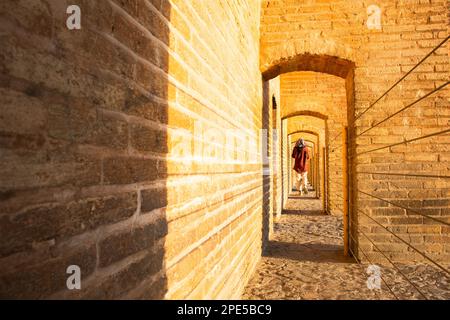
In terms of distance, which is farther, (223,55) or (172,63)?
(223,55)

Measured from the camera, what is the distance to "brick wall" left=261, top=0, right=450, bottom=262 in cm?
412

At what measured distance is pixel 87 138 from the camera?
0.91 m

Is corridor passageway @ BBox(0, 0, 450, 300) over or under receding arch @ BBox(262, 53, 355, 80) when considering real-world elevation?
under

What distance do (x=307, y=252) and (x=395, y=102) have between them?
2.45 meters

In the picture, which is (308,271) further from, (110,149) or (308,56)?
(110,149)

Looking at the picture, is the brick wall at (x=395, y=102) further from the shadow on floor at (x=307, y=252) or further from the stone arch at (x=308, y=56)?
the shadow on floor at (x=307, y=252)

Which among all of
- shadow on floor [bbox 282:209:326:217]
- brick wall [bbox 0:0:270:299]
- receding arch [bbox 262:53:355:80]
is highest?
receding arch [bbox 262:53:355:80]

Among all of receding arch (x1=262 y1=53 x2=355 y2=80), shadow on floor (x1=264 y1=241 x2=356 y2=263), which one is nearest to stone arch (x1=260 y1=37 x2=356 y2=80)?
receding arch (x1=262 y1=53 x2=355 y2=80)

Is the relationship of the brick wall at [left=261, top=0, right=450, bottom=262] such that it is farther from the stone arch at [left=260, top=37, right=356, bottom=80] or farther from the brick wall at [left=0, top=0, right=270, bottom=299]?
the brick wall at [left=0, top=0, right=270, bottom=299]

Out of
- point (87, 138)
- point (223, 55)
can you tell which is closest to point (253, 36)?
point (223, 55)

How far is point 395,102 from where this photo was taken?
4195mm

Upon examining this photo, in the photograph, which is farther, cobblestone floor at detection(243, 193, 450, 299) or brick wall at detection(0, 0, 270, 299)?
cobblestone floor at detection(243, 193, 450, 299)

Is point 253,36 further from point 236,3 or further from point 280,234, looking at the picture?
point 280,234
